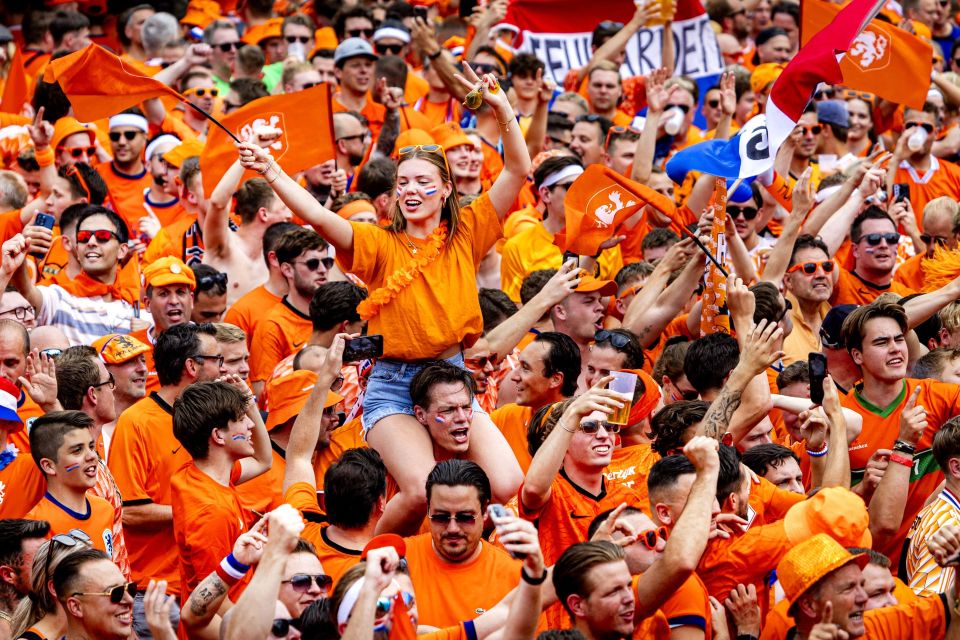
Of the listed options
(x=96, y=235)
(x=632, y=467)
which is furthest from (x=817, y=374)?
(x=96, y=235)

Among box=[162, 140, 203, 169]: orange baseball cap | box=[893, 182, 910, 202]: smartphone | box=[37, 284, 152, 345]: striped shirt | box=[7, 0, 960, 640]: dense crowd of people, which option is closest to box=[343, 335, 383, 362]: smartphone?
box=[7, 0, 960, 640]: dense crowd of people

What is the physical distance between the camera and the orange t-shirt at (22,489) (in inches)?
291

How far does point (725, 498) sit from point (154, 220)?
6.09 meters

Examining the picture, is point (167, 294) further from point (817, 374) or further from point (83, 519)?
point (817, 374)

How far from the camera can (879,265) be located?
10477 mm

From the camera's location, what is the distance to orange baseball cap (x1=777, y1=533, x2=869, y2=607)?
20.5ft

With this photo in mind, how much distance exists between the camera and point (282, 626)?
20.3 feet

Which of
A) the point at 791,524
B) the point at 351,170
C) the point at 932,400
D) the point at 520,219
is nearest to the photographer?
the point at 791,524

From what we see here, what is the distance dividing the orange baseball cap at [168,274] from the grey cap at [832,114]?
6.13 meters

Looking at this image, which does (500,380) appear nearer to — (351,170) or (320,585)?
(320,585)

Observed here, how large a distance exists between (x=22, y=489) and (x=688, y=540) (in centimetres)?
318

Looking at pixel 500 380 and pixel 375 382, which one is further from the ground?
pixel 375 382

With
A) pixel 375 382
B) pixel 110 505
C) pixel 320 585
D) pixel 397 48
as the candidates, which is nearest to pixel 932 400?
pixel 375 382

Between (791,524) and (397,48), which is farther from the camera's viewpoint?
(397,48)
